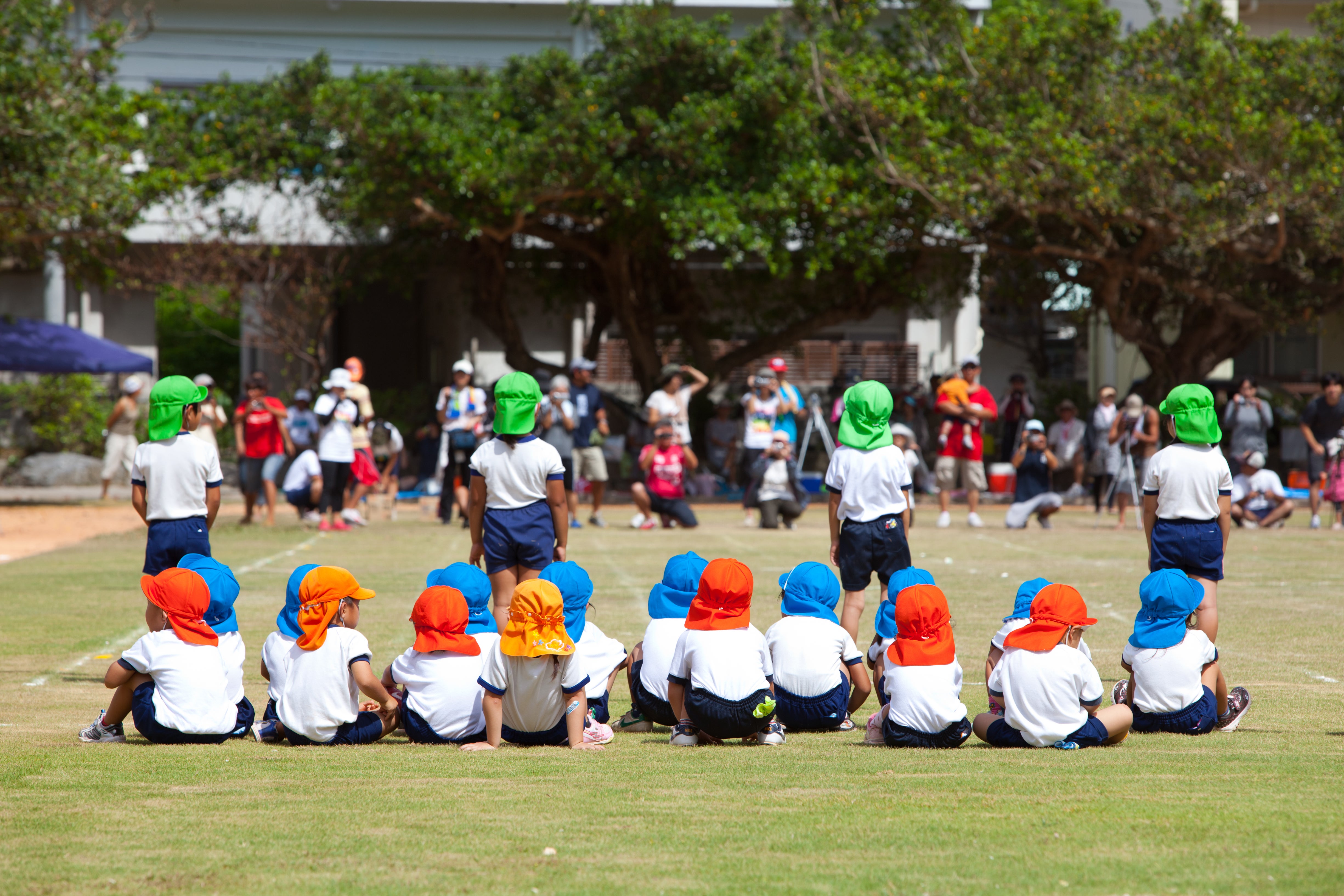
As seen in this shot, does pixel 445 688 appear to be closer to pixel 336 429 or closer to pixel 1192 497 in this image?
pixel 1192 497

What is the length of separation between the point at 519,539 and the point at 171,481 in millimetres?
1834

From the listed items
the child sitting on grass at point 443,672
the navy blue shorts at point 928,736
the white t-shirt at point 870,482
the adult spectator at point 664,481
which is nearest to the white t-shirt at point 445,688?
the child sitting on grass at point 443,672

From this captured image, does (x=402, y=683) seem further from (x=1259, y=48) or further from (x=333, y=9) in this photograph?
(x=333, y=9)

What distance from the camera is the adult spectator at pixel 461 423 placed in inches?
623

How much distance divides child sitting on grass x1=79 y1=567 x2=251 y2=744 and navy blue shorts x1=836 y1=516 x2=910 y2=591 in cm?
335

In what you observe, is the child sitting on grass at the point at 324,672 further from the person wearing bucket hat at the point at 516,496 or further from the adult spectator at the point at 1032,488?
the adult spectator at the point at 1032,488

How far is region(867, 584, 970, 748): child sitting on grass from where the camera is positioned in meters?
5.67

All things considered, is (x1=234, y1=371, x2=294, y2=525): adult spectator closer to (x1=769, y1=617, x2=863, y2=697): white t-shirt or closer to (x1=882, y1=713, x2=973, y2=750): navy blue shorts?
(x1=769, y1=617, x2=863, y2=697): white t-shirt

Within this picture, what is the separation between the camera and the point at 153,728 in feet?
18.9

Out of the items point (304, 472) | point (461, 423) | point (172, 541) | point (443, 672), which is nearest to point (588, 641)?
point (443, 672)

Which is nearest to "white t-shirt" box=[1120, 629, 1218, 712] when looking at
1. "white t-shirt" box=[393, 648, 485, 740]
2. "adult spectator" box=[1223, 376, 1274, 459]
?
"white t-shirt" box=[393, 648, 485, 740]

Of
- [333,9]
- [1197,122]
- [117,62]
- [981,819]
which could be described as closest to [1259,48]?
[1197,122]

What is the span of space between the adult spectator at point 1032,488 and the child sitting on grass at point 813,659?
10.6 metres

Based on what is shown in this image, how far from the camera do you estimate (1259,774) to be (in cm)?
498
